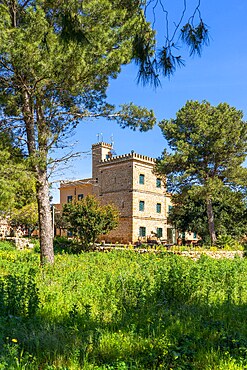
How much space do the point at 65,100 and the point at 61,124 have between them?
0.88 meters

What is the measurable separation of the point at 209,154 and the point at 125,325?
67.6ft

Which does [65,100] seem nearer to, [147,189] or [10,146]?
[10,146]

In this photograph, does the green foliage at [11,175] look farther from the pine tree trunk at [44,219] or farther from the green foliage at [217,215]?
the green foliage at [217,215]

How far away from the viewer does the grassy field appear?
378 centimetres

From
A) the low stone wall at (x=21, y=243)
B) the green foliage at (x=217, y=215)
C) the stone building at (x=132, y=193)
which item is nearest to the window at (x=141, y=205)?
the stone building at (x=132, y=193)

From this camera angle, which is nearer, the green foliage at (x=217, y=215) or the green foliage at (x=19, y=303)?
the green foliage at (x=19, y=303)

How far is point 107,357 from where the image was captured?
3.95 m

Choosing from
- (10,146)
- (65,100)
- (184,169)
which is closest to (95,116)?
(65,100)

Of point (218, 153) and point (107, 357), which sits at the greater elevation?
point (218, 153)

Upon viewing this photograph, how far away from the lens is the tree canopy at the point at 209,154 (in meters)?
23.7

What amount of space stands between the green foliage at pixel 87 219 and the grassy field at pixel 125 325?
1183cm

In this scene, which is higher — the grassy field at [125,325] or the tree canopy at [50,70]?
the tree canopy at [50,70]

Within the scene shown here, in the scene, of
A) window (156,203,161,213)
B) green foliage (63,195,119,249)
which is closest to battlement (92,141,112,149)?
window (156,203,161,213)

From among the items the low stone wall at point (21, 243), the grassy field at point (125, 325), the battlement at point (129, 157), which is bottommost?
the low stone wall at point (21, 243)
